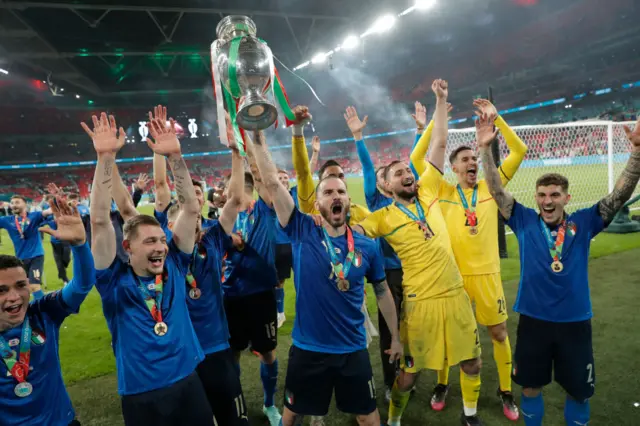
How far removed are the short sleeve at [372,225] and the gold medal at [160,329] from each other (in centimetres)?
150

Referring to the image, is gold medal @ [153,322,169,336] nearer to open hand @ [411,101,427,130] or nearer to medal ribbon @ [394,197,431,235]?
medal ribbon @ [394,197,431,235]

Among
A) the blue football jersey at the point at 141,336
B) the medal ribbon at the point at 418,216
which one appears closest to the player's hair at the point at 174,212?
the blue football jersey at the point at 141,336

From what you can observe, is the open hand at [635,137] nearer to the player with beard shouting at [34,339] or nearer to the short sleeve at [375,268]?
the short sleeve at [375,268]

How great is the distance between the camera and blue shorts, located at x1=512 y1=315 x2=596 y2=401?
8.35ft

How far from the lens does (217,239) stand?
9.21 ft

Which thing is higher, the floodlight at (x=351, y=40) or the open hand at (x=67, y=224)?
the floodlight at (x=351, y=40)

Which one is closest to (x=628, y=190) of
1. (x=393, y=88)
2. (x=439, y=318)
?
(x=439, y=318)

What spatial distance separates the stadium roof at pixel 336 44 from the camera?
1419 cm

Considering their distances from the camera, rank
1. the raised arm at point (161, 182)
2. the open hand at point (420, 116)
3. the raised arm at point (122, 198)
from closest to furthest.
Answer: the raised arm at point (122, 198) → the raised arm at point (161, 182) → the open hand at point (420, 116)

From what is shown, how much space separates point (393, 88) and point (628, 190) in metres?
47.9

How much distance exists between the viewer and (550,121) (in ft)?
117

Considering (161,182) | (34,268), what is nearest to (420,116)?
(161,182)

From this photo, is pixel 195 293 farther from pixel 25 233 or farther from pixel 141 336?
pixel 25 233

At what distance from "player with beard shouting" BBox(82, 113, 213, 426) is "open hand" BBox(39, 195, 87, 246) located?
0.27ft
